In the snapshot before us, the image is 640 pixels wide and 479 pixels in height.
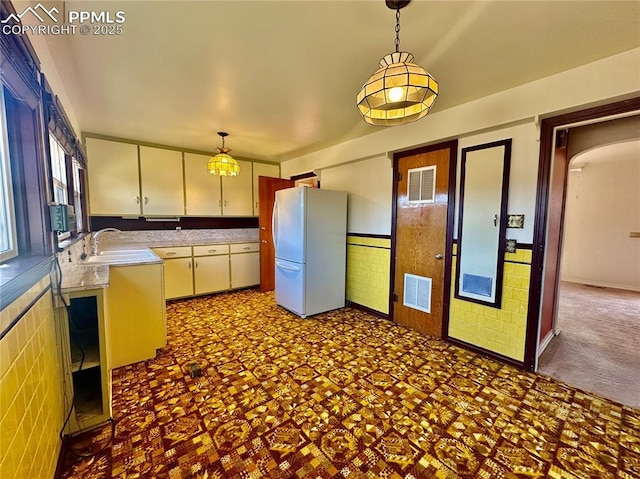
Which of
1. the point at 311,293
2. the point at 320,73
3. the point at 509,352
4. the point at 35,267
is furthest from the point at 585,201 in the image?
the point at 35,267

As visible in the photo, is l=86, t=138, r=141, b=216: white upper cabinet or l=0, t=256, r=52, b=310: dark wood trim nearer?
l=0, t=256, r=52, b=310: dark wood trim

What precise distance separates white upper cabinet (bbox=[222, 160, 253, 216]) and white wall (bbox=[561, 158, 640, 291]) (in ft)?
17.6

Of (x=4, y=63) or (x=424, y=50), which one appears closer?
(x=4, y=63)

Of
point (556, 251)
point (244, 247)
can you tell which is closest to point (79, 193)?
point (244, 247)

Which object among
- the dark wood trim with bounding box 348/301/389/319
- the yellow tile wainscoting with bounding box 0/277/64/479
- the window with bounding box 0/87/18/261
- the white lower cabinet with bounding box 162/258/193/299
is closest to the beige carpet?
the dark wood trim with bounding box 348/301/389/319

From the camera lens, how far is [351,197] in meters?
3.79

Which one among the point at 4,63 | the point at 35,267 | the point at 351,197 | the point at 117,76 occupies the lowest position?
the point at 35,267

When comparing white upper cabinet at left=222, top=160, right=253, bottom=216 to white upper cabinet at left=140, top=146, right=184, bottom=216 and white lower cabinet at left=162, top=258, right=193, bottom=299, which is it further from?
white lower cabinet at left=162, top=258, right=193, bottom=299

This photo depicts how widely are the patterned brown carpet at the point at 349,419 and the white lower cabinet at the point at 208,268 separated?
1.48m

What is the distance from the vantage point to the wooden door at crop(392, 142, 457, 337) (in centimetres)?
279

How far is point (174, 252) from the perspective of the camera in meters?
3.91

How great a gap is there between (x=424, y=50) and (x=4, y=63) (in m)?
2.05

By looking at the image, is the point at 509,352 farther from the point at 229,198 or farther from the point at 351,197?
the point at 229,198

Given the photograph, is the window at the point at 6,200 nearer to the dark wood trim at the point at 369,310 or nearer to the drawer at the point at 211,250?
→ the drawer at the point at 211,250
